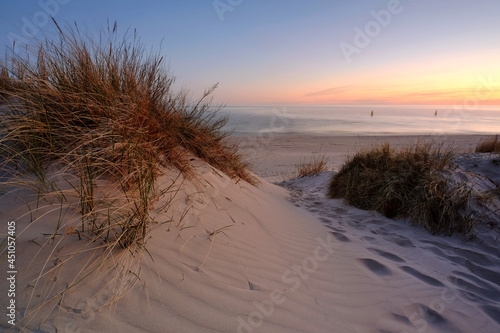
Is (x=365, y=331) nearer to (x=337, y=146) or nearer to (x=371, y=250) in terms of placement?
(x=371, y=250)

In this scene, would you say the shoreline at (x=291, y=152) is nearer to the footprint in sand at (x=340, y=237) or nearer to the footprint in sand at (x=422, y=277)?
the footprint in sand at (x=340, y=237)

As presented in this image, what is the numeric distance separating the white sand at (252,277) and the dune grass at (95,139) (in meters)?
0.11

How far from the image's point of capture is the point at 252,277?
73.0 inches

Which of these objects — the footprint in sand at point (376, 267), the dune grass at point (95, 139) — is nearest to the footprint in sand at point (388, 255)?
the footprint in sand at point (376, 267)

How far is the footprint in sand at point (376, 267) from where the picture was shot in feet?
7.59

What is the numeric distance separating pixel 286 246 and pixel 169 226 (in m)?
1.15

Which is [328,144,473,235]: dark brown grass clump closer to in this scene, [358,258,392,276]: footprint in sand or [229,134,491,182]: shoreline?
[358,258,392,276]: footprint in sand

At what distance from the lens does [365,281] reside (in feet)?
7.04

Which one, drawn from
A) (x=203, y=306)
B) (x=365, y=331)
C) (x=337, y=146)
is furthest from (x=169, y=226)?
(x=337, y=146)

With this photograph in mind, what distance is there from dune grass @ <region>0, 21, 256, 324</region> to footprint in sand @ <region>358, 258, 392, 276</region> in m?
1.91

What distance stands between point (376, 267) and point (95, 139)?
2.57m

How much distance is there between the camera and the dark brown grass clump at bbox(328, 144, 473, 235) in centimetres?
350

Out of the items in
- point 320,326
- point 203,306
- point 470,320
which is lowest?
point 470,320

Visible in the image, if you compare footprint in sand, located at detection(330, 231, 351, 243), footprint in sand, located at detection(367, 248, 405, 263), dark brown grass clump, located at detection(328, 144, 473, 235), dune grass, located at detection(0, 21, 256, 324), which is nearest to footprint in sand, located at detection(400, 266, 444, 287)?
footprint in sand, located at detection(367, 248, 405, 263)
